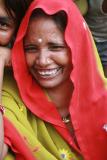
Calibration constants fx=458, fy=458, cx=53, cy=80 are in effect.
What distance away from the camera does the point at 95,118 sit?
1822 mm

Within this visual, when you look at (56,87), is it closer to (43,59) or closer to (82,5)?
(43,59)

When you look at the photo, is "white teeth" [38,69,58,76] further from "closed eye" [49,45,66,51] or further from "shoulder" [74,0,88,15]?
"shoulder" [74,0,88,15]

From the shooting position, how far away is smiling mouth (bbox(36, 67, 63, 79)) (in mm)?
1782

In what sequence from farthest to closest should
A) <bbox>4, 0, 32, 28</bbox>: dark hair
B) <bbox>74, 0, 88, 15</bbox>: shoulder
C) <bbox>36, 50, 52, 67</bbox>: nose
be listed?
<bbox>74, 0, 88, 15</bbox>: shoulder
<bbox>4, 0, 32, 28</bbox>: dark hair
<bbox>36, 50, 52, 67</bbox>: nose

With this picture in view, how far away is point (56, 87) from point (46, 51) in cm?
18

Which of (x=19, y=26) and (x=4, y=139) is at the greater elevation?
(x=19, y=26)

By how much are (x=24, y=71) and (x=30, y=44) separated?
12 centimetres

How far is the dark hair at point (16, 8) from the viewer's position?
1.85m

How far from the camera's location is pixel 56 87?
1870mm

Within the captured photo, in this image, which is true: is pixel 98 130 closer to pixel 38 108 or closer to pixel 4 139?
pixel 38 108

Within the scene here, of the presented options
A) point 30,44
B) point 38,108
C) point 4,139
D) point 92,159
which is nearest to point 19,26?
point 30,44

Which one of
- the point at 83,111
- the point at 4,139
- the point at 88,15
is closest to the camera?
the point at 4,139

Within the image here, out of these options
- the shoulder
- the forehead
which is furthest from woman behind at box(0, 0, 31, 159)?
the shoulder

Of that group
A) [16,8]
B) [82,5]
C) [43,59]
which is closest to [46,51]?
[43,59]
